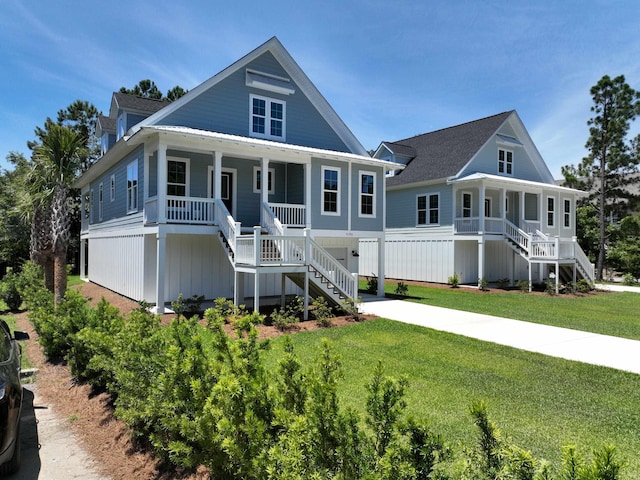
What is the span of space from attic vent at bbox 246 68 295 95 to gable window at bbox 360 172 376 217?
15.2 feet

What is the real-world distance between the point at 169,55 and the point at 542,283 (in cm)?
Result: 2095

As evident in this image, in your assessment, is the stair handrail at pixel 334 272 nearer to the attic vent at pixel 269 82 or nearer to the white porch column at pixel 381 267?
the white porch column at pixel 381 267

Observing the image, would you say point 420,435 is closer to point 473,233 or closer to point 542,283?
point 473,233

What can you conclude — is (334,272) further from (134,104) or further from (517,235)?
(517,235)

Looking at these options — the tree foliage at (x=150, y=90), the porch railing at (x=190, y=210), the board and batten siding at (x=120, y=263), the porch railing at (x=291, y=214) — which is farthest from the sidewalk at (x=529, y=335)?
the tree foliage at (x=150, y=90)

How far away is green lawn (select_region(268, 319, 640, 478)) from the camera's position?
15.9ft

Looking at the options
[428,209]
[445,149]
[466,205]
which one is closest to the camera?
[466,205]

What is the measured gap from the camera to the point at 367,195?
17.7 metres

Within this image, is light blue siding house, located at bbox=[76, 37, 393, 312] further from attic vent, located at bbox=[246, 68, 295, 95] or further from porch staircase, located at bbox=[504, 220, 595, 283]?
porch staircase, located at bbox=[504, 220, 595, 283]

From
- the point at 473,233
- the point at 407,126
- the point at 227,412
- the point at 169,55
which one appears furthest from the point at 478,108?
the point at 227,412

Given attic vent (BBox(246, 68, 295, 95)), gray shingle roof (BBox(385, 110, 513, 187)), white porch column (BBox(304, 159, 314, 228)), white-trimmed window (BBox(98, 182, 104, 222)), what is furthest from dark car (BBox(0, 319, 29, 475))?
gray shingle roof (BBox(385, 110, 513, 187))

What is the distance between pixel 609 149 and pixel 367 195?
2118cm

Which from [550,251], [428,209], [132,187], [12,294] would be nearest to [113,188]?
[132,187]

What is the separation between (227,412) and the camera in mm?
3352
